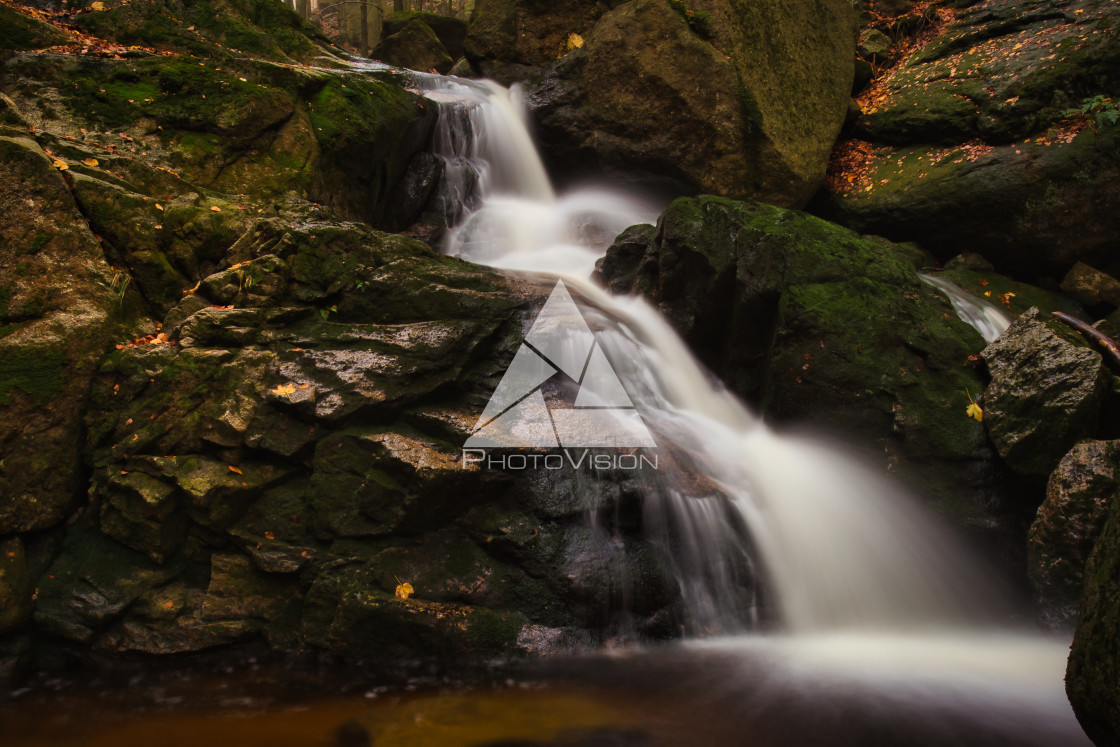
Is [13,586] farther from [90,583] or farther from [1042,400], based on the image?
[1042,400]

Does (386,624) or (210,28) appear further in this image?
(210,28)

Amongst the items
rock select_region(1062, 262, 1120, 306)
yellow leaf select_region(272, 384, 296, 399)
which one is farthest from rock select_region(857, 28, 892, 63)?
yellow leaf select_region(272, 384, 296, 399)

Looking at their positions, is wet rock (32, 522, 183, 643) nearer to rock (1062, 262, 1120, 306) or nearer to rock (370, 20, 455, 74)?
rock (1062, 262, 1120, 306)

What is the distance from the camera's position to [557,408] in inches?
193

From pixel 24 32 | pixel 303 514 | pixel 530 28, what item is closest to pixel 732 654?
pixel 303 514

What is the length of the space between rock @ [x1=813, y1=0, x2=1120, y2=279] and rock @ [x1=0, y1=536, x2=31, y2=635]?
11.0m

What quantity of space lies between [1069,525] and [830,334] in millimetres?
2349

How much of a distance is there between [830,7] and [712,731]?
1196cm

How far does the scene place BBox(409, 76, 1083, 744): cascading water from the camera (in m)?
4.13

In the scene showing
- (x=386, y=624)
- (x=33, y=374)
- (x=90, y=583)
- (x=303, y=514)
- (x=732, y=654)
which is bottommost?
(x=732, y=654)

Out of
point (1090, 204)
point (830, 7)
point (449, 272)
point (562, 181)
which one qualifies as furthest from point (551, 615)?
point (830, 7)

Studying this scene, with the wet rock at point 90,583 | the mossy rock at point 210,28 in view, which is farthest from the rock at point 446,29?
the wet rock at point 90,583

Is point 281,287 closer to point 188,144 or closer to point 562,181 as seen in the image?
point 188,144

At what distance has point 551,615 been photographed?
159 inches
